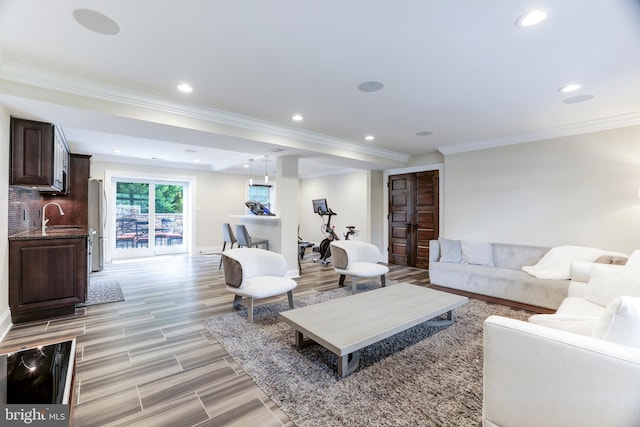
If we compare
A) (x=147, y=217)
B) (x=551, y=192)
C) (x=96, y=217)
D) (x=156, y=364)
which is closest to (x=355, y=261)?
(x=156, y=364)

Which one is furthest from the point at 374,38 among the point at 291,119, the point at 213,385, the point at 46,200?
the point at 46,200

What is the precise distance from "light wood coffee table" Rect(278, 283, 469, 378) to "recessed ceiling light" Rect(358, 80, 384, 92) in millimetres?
2220

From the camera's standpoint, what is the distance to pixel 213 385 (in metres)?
1.99

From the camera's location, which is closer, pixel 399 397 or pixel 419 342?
pixel 399 397

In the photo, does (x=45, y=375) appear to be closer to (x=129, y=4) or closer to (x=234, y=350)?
(x=234, y=350)

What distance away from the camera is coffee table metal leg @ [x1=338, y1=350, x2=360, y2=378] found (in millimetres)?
2066

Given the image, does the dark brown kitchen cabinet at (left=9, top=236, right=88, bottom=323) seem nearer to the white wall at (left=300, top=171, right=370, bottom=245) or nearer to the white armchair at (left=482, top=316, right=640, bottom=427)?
the white armchair at (left=482, top=316, right=640, bottom=427)

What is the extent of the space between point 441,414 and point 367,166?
5188mm

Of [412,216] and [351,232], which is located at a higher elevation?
[412,216]

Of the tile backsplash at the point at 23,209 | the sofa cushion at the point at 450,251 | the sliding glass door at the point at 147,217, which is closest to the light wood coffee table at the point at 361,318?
the sofa cushion at the point at 450,251

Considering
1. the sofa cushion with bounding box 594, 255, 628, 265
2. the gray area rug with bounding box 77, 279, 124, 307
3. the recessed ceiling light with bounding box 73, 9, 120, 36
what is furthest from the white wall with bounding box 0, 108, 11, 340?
the sofa cushion with bounding box 594, 255, 628, 265

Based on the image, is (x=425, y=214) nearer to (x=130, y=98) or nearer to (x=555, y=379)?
(x=555, y=379)

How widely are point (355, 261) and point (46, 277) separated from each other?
388 cm

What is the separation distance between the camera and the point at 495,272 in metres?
4.01
